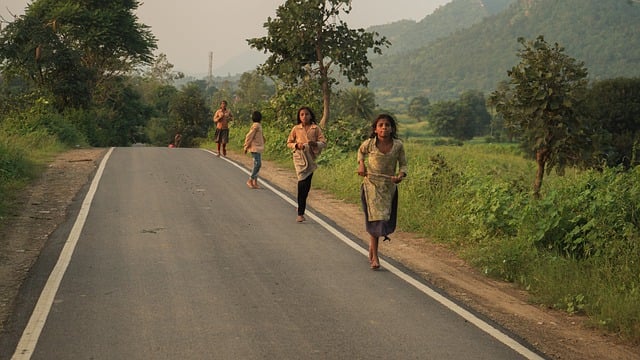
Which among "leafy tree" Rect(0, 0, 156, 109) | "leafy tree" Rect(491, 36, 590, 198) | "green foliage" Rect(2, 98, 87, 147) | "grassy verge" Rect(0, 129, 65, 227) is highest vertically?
"leafy tree" Rect(0, 0, 156, 109)

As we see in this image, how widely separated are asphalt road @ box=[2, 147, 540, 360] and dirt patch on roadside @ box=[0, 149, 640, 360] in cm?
29

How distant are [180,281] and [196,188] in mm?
8329

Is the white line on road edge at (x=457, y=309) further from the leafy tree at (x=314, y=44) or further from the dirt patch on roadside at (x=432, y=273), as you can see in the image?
the leafy tree at (x=314, y=44)

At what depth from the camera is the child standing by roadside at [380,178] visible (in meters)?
9.18

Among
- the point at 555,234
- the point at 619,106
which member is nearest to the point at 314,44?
the point at 555,234

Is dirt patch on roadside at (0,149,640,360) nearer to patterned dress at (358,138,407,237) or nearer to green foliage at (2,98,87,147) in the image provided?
patterned dress at (358,138,407,237)

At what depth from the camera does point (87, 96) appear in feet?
123

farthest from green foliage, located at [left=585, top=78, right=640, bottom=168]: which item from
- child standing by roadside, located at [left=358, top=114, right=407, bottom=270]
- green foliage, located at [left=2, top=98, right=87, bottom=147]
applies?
child standing by roadside, located at [left=358, top=114, right=407, bottom=270]

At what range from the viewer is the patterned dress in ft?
30.1

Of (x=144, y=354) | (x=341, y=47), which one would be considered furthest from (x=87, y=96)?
(x=144, y=354)

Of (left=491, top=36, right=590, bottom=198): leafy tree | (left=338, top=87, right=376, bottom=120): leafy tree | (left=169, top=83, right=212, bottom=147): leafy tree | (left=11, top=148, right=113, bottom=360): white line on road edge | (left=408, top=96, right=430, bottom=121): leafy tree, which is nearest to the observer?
(left=11, top=148, right=113, bottom=360): white line on road edge

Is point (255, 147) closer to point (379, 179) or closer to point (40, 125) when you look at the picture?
point (379, 179)

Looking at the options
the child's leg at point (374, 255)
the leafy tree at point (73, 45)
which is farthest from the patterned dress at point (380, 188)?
the leafy tree at point (73, 45)

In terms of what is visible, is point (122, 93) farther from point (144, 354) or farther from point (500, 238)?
point (144, 354)
